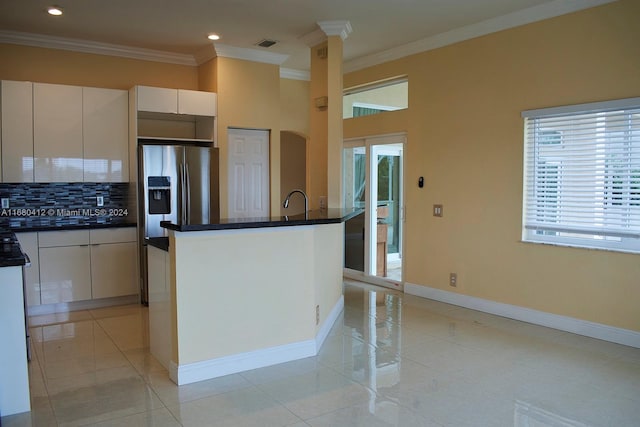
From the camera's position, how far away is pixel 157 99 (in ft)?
18.5

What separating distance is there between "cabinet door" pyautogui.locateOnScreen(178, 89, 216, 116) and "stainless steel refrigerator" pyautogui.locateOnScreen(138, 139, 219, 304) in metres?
0.45

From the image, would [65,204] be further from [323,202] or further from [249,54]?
[323,202]

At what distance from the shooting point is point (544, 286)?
468cm

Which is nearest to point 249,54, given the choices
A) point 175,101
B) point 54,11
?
point 175,101

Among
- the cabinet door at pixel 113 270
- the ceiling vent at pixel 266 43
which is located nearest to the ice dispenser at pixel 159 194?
the cabinet door at pixel 113 270

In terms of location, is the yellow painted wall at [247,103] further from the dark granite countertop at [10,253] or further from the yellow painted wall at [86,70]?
the dark granite countertop at [10,253]

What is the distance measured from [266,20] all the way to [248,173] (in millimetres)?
2069

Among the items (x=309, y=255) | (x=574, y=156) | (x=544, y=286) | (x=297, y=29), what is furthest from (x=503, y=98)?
(x=309, y=255)

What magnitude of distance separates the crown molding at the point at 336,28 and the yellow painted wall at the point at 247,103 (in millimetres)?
1429

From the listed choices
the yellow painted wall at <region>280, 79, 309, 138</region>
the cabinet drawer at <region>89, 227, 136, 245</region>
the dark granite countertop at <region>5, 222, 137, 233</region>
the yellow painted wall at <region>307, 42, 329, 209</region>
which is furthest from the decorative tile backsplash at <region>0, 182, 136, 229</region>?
the yellow painted wall at <region>280, 79, 309, 138</region>

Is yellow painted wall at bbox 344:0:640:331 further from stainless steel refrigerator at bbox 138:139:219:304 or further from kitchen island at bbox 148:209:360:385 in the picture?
stainless steel refrigerator at bbox 138:139:219:304

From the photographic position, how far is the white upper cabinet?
559cm

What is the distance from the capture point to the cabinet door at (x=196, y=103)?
5.82m

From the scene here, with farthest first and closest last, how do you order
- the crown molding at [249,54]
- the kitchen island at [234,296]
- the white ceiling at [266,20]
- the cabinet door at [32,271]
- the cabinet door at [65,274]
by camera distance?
the crown molding at [249,54] < the cabinet door at [65,274] < the cabinet door at [32,271] < the white ceiling at [266,20] < the kitchen island at [234,296]
